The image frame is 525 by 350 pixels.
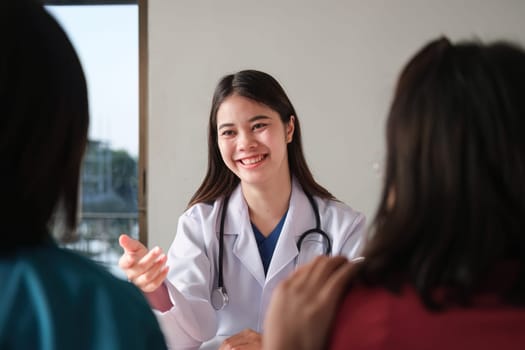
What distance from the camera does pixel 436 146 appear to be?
755 millimetres

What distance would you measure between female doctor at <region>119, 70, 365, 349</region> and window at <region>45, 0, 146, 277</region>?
1684mm

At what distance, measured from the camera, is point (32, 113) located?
668 millimetres

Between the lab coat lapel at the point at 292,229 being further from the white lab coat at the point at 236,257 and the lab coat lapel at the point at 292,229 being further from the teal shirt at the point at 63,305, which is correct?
the teal shirt at the point at 63,305

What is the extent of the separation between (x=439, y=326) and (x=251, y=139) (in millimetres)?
1323

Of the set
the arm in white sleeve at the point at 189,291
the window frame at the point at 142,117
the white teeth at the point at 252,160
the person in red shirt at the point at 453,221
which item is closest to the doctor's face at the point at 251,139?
the white teeth at the point at 252,160

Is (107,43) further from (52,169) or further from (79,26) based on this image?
(52,169)

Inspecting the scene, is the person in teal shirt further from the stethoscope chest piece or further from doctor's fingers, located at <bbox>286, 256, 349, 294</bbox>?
the stethoscope chest piece

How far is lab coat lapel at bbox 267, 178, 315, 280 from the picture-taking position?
5.96 feet

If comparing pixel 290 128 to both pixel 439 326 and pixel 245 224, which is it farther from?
pixel 439 326

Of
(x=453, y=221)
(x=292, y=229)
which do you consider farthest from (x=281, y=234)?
(x=453, y=221)

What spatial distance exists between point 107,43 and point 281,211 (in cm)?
215

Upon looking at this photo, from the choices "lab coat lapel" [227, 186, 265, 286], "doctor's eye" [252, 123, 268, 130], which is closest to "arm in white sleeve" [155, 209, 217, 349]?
"lab coat lapel" [227, 186, 265, 286]

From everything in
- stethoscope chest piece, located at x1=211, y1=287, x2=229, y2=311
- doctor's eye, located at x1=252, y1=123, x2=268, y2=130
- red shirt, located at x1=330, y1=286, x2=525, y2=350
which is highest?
doctor's eye, located at x1=252, y1=123, x2=268, y2=130

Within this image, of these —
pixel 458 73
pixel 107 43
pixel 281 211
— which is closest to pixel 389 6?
pixel 107 43
